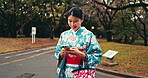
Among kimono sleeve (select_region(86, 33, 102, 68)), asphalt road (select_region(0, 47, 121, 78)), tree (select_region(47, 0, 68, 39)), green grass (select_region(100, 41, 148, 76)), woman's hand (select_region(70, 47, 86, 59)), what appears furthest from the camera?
tree (select_region(47, 0, 68, 39))

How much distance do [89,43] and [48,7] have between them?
2722 centimetres

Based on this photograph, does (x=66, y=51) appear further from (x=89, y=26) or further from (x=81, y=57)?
(x=89, y=26)

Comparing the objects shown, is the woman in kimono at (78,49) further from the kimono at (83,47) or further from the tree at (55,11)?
the tree at (55,11)

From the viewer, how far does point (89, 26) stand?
1736 inches

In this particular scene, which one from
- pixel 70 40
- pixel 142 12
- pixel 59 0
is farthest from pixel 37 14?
pixel 70 40

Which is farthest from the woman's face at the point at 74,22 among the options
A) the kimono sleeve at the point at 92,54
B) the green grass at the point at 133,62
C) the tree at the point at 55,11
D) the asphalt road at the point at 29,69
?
the tree at the point at 55,11

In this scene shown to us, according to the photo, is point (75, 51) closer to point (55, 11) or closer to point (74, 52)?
point (74, 52)

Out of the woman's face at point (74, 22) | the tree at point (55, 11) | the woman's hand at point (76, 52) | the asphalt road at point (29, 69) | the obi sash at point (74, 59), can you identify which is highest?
the tree at point (55, 11)

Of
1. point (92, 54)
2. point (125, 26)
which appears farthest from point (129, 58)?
point (125, 26)

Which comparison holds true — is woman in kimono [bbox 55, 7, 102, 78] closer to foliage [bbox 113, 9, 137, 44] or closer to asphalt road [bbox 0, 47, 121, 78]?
asphalt road [bbox 0, 47, 121, 78]

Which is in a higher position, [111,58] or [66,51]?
[66,51]

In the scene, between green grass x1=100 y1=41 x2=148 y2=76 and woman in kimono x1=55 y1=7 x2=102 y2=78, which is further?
green grass x1=100 y1=41 x2=148 y2=76

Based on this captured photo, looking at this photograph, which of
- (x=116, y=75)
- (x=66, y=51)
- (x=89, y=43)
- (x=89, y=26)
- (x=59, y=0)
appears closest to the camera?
(x=66, y=51)

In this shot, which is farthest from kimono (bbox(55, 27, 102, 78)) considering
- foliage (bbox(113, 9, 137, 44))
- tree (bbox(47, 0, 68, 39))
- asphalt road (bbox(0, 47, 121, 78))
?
foliage (bbox(113, 9, 137, 44))
